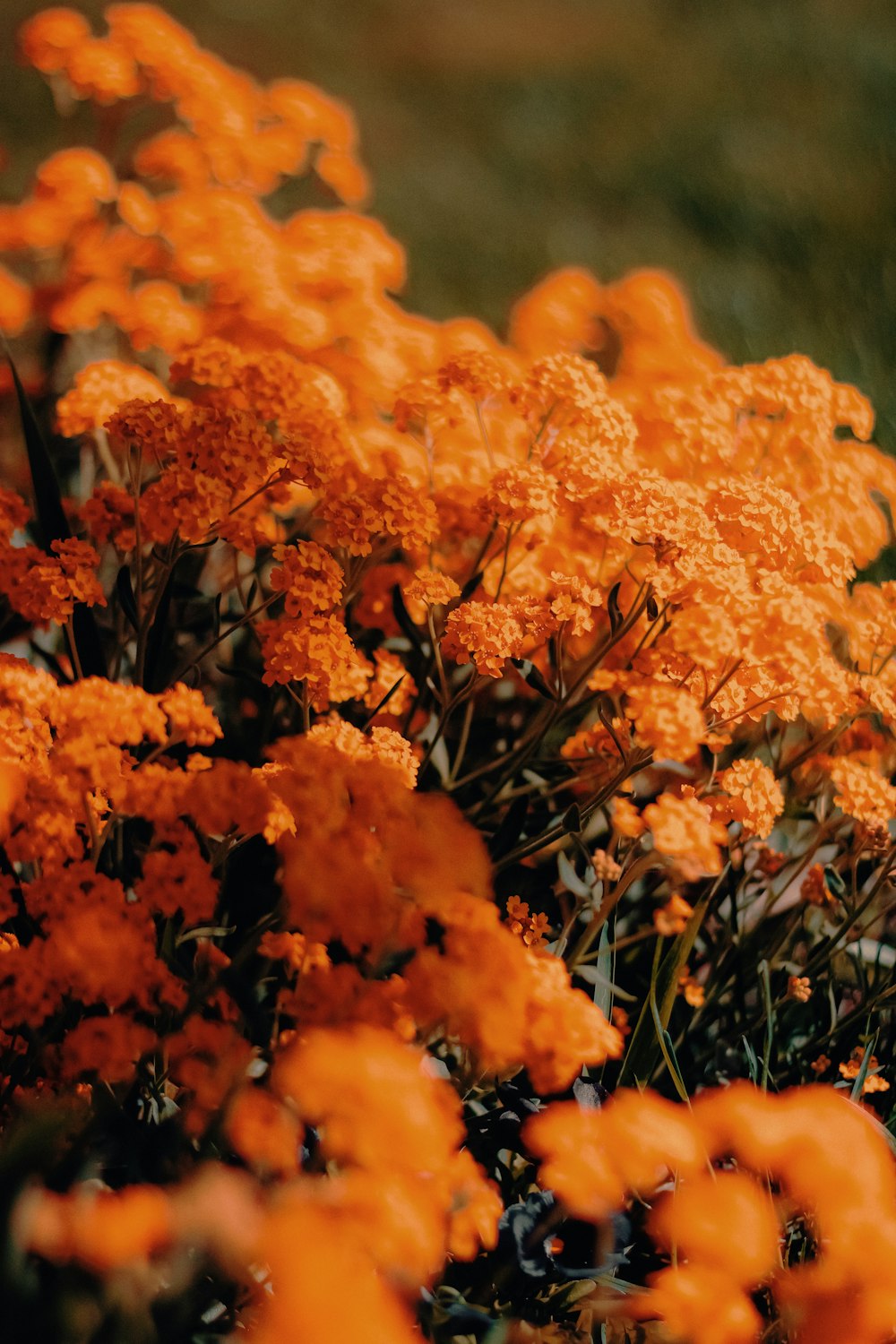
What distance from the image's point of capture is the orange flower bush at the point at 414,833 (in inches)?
39.2

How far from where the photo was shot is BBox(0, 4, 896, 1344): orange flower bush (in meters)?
1.00

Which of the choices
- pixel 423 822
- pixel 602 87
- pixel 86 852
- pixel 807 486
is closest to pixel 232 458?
pixel 423 822

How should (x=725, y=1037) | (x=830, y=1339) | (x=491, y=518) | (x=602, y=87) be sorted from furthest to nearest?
(x=602, y=87), (x=725, y=1037), (x=491, y=518), (x=830, y=1339)

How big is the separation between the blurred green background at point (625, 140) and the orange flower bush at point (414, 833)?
2679mm

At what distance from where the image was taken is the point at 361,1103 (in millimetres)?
958

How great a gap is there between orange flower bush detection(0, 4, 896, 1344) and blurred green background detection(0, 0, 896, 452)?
2679mm

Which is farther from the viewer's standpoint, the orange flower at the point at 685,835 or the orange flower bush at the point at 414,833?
the orange flower at the point at 685,835

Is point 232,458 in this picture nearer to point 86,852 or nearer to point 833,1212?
point 86,852

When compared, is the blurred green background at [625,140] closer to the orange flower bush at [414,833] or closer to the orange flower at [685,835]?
the orange flower bush at [414,833]

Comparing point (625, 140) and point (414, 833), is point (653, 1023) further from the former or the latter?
point (625, 140)

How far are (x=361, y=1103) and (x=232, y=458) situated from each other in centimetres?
81

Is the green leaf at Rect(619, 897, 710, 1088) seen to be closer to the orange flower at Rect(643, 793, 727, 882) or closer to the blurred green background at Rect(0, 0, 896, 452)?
the orange flower at Rect(643, 793, 727, 882)

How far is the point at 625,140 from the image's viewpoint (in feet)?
19.8

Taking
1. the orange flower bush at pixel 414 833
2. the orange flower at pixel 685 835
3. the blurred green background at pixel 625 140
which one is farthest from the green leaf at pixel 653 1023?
the blurred green background at pixel 625 140
